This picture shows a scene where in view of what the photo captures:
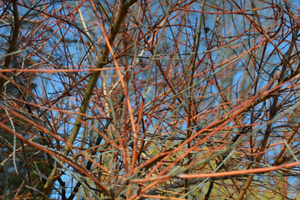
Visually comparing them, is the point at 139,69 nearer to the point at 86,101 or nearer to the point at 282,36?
the point at 86,101

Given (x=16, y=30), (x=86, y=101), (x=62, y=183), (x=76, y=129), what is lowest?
(x=62, y=183)

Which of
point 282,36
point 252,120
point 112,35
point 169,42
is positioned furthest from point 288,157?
point 112,35

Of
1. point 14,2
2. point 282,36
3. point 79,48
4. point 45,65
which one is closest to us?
point 14,2

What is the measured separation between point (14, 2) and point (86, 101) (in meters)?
0.74

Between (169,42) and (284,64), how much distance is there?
2.88 feet

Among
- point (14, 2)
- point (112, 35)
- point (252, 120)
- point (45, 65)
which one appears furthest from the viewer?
point (45, 65)

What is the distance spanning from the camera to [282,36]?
186 centimetres

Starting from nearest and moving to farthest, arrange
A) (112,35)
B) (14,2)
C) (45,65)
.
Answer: (14,2) < (112,35) < (45,65)

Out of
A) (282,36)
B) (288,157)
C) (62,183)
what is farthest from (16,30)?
(288,157)

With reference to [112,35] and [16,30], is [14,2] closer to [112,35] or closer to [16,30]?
[16,30]

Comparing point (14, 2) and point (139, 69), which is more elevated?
point (139, 69)

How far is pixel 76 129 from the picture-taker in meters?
1.95

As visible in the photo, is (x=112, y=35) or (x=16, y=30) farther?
(x=112, y=35)

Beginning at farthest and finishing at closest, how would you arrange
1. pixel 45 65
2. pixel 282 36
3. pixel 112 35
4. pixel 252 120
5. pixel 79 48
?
pixel 79 48, pixel 45 65, pixel 252 120, pixel 282 36, pixel 112 35
